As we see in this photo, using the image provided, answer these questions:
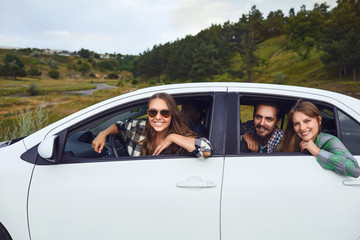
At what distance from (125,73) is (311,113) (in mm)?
163249

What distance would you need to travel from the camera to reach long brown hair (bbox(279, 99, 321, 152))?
1828 millimetres

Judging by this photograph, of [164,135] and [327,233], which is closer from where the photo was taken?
[327,233]

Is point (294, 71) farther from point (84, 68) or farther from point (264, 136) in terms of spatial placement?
point (84, 68)

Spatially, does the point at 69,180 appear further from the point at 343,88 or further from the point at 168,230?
the point at 343,88

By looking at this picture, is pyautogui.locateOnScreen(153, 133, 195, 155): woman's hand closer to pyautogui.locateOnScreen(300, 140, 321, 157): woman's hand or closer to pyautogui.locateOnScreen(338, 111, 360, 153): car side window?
pyautogui.locateOnScreen(300, 140, 321, 157): woman's hand

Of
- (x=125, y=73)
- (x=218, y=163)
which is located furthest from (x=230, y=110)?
(x=125, y=73)

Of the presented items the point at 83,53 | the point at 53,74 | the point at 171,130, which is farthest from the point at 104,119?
the point at 83,53

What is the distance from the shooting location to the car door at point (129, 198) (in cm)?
160

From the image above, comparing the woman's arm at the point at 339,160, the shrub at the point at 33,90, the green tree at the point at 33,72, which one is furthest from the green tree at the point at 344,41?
the green tree at the point at 33,72

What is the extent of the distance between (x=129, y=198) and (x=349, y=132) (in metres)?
1.52

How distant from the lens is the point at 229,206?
1.59 m

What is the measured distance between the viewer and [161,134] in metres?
2.03

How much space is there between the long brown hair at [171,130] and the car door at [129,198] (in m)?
0.16

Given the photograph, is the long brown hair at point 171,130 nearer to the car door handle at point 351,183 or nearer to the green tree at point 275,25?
the car door handle at point 351,183
